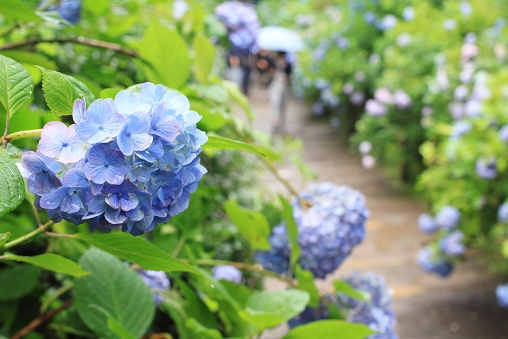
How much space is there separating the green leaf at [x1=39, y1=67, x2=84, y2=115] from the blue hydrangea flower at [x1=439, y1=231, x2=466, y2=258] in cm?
265

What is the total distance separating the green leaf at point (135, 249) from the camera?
36cm

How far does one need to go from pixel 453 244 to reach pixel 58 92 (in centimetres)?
268

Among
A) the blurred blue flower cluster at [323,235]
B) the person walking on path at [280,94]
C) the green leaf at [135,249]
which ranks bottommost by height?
the person walking on path at [280,94]

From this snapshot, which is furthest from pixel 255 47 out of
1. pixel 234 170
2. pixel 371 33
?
pixel 371 33

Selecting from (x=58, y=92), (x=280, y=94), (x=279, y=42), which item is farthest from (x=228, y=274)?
(x=279, y=42)

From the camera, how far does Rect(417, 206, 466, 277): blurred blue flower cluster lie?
2.66 m

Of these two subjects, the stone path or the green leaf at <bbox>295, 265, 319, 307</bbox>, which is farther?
the stone path

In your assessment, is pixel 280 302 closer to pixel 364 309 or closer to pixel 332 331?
pixel 332 331

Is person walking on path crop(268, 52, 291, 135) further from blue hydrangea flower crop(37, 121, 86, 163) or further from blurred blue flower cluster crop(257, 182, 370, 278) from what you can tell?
blue hydrangea flower crop(37, 121, 86, 163)

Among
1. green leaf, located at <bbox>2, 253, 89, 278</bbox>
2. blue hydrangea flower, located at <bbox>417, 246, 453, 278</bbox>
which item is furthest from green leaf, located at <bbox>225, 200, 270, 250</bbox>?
blue hydrangea flower, located at <bbox>417, 246, 453, 278</bbox>

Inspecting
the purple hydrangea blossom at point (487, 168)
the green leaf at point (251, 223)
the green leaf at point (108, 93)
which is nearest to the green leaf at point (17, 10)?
the green leaf at point (108, 93)

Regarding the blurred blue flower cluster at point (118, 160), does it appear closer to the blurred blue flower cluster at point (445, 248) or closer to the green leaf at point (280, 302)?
the green leaf at point (280, 302)

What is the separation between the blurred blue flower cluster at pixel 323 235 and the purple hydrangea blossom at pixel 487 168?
6.43 ft

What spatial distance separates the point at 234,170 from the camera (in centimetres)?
148
